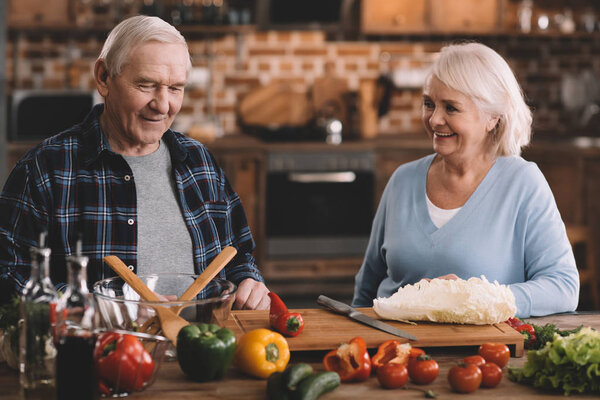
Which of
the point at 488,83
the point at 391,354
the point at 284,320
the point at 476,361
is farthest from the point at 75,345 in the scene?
the point at 488,83

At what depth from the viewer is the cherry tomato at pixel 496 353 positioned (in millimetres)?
1631

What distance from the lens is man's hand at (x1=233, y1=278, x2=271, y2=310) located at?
2.07 meters

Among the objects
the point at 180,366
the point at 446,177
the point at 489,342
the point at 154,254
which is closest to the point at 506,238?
the point at 446,177

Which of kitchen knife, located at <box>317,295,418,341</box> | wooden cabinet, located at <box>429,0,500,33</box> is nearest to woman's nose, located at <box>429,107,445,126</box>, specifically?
kitchen knife, located at <box>317,295,418,341</box>

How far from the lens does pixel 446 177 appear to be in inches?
101

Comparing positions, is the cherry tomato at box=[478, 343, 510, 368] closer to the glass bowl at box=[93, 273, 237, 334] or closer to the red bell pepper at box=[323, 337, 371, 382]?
the red bell pepper at box=[323, 337, 371, 382]

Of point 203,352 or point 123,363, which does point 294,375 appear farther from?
point 123,363

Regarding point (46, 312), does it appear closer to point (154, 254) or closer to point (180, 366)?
point (180, 366)

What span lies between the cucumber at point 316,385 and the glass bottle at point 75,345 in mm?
359

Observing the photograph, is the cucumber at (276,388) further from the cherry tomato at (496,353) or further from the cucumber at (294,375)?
the cherry tomato at (496,353)

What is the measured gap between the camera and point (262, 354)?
157 centimetres

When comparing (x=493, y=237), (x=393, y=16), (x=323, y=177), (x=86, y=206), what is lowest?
(x=323, y=177)

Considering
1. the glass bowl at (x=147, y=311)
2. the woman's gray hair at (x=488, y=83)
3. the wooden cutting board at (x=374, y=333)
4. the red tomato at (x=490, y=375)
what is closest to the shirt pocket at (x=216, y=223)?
Answer: the wooden cutting board at (x=374, y=333)

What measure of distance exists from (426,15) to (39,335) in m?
4.88
